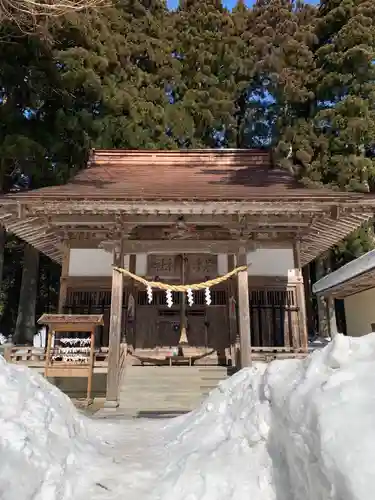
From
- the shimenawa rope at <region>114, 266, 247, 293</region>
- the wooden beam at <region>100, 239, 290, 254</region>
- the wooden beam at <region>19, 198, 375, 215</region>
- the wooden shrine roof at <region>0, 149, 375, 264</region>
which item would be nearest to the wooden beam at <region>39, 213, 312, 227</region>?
the wooden shrine roof at <region>0, 149, 375, 264</region>

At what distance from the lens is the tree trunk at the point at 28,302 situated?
1488 centimetres

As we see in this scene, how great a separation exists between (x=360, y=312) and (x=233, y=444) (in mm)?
9929

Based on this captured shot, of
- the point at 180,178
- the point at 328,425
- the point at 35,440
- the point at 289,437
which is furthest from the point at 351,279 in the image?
the point at 35,440

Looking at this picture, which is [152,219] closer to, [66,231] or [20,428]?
[66,231]

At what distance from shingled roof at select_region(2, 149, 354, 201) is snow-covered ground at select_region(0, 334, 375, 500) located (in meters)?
4.26

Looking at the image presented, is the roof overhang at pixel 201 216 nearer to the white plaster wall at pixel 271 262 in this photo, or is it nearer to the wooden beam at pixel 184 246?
the wooden beam at pixel 184 246

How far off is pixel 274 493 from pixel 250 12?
25.3 meters

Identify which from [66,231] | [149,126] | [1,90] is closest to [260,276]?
[66,231]

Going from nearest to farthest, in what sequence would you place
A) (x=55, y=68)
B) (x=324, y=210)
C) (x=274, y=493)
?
(x=274, y=493)
(x=324, y=210)
(x=55, y=68)

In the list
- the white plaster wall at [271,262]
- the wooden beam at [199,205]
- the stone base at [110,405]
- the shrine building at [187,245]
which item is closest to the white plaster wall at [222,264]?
the shrine building at [187,245]

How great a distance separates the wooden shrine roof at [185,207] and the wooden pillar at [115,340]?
70 centimetres

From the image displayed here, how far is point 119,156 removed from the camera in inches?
506

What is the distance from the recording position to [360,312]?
12414 mm

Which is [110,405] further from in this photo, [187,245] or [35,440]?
[35,440]
